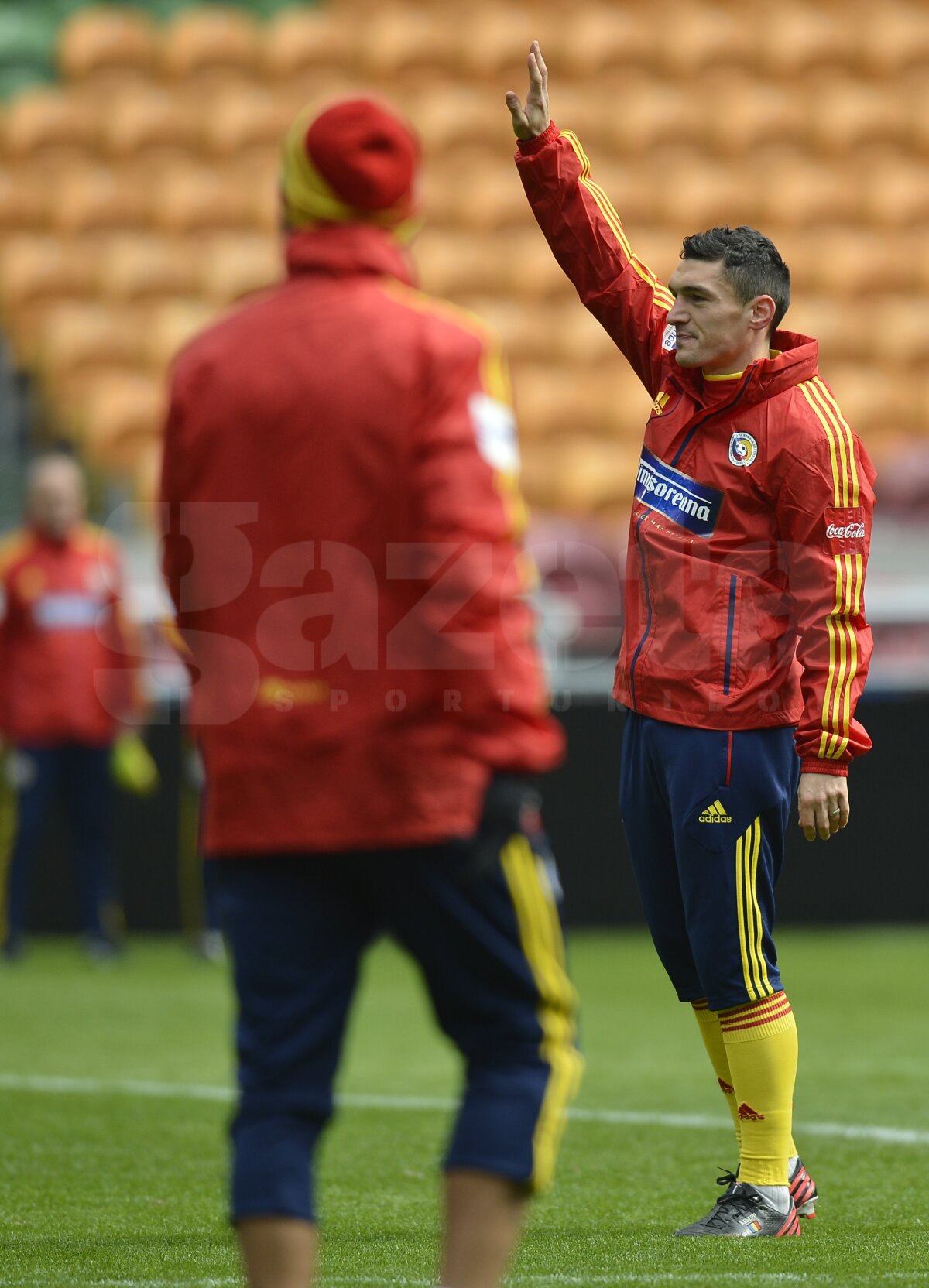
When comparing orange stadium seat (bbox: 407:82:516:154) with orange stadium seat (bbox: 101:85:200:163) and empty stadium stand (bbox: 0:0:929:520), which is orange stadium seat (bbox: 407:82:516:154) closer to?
empty stadium stand (bbox: 0:0:929:520)

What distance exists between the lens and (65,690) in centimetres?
982

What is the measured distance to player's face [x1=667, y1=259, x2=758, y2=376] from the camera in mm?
4094

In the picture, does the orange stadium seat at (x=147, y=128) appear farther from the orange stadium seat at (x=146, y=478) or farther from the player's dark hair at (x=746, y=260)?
the player's dark hair at (x=746, y=260)

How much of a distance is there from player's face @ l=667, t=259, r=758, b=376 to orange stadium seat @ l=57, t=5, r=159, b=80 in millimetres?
12078

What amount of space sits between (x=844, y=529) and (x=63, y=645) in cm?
649

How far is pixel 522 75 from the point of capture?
15852 mm

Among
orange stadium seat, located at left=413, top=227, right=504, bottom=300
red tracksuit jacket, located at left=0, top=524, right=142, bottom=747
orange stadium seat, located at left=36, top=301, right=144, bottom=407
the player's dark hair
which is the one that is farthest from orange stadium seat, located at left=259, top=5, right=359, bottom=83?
the player's dark hair

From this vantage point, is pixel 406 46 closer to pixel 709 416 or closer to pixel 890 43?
pixel 890 43

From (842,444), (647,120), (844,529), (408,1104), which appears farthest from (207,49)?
(844,529)

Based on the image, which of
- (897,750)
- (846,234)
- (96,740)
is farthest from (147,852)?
(846,234)

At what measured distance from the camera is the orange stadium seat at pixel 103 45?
15234 mm

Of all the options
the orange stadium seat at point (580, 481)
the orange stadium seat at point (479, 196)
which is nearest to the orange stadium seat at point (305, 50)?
the orange stadium seat at point (479, 196)

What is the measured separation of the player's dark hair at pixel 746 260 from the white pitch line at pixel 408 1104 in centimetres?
221

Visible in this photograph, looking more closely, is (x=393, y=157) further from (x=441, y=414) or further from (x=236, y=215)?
(x=236, y=215)
